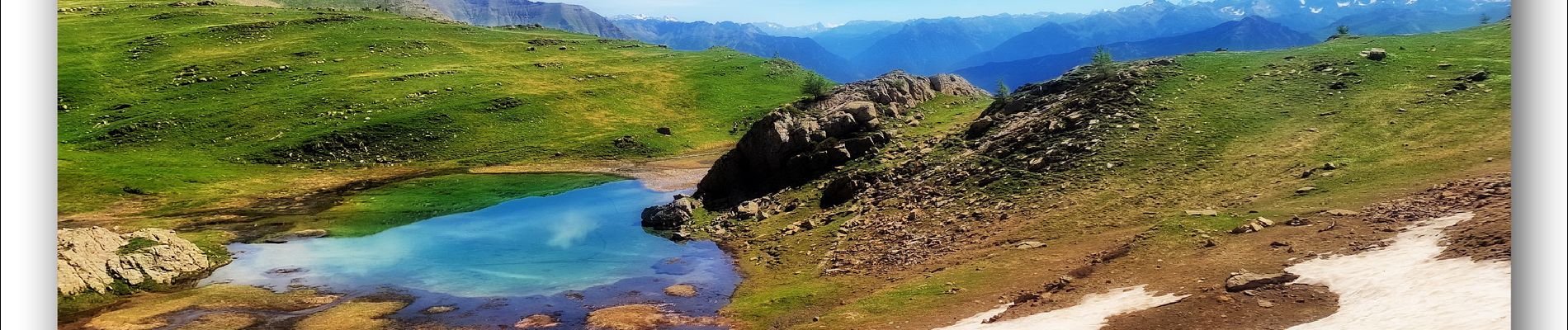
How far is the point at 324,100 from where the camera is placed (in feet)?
308

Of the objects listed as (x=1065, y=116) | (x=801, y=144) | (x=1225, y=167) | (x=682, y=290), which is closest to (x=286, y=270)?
(x=682, y=290)

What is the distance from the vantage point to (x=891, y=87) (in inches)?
2090

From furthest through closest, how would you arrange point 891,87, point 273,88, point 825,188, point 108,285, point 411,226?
point 273,88 → point 891,87 → point 411,226 → point 825,188 → point 108,285

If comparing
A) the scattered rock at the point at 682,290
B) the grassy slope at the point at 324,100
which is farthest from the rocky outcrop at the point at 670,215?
the grassy slope at the point at 324,100

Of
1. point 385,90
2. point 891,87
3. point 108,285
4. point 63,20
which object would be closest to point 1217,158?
point 891,87

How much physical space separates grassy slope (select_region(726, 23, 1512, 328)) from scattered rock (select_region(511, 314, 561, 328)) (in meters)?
6.80

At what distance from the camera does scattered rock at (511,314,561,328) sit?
28.2 m

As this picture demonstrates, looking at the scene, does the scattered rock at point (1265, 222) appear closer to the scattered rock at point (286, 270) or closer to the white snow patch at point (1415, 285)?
the white snow patch at point (1415, 285)

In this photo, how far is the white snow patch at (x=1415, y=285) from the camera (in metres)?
12.9

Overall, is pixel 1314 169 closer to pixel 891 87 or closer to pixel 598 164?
pixel 891 87

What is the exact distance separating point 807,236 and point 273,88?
92.7 metres

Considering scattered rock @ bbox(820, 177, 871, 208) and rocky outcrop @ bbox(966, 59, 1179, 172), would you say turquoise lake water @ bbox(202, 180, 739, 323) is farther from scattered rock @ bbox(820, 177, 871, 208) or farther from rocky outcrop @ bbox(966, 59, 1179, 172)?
rocky outcrop @ bbox(966, 59, 1179, 172)

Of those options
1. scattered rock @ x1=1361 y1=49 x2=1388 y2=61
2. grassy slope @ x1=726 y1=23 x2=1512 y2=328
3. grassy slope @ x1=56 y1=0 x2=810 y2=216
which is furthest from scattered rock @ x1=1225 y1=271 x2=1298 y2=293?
grassy slope @ x1=56 y1=0 x2=810 y2=216
